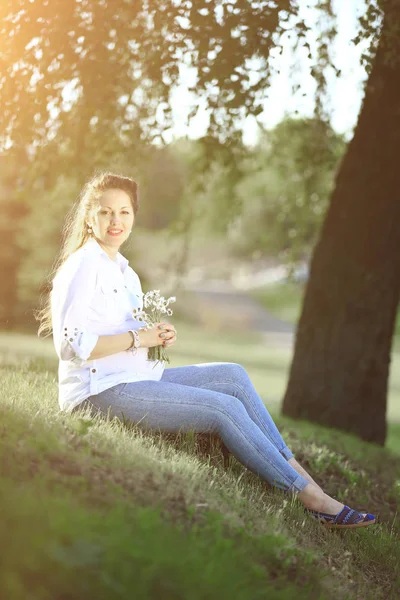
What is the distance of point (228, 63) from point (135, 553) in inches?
184

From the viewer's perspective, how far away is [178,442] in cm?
463

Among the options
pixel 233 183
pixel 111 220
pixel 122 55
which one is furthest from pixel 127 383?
pixel 233 183

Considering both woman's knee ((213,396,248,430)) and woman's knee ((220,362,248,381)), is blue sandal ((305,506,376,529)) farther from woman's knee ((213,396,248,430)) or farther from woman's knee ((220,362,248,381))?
woman's knee ((220,362,248,381))

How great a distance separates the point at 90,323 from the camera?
4457 mm

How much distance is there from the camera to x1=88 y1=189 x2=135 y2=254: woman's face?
4.71 m

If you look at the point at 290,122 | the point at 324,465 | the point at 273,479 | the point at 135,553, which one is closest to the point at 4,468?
the point at 135,553

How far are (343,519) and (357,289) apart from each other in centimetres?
461

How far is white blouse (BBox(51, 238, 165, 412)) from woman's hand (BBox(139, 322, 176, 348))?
0.42 feet

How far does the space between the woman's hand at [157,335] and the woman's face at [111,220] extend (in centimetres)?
59

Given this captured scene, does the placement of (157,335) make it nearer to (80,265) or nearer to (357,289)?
(80,265)

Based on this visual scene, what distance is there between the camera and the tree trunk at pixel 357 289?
28.5 ft

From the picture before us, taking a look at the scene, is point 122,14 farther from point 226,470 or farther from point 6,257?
point 6,257

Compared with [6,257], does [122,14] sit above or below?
above

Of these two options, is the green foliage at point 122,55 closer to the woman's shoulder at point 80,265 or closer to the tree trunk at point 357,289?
the tree trunk at point 357,289
